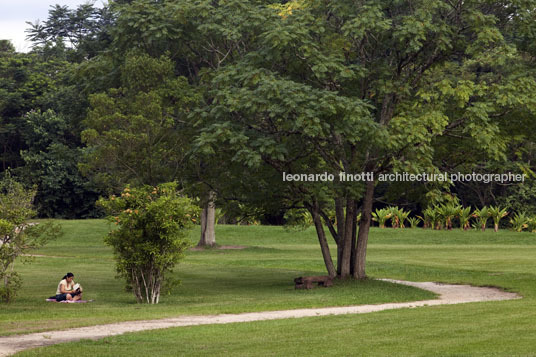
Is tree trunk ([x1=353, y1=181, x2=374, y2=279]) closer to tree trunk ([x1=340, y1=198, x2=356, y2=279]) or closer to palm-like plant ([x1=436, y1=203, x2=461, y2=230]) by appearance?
tree trunk ([x1=340, y1=198, x2=356, y2=279])

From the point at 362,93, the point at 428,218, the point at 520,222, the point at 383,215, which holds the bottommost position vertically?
the point at 520,222

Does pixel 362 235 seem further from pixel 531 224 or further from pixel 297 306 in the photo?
pixel 531 224

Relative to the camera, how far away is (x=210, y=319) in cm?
1498

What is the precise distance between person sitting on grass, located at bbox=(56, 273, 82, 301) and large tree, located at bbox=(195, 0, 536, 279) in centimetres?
486

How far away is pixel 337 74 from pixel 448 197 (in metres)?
4.55

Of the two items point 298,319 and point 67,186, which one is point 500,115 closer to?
point 298,319

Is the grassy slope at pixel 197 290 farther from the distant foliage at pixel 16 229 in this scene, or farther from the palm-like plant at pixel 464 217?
the palm-like plant at pixel 464 217

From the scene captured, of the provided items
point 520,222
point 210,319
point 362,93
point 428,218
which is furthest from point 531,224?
point 210,319

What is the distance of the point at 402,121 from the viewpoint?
2041cm

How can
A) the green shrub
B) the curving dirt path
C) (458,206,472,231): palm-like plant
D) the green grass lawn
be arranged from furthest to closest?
1. (458,206,472,231): palm-like plant
2. the green shrub
3. the curving dirt path
4. the green grass lawn

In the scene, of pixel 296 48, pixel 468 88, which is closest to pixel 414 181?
pixel 468 88

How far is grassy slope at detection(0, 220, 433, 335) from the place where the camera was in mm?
16078

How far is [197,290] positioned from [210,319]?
23.7 ft

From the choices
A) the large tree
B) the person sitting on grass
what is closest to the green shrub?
the person sitting on grass
